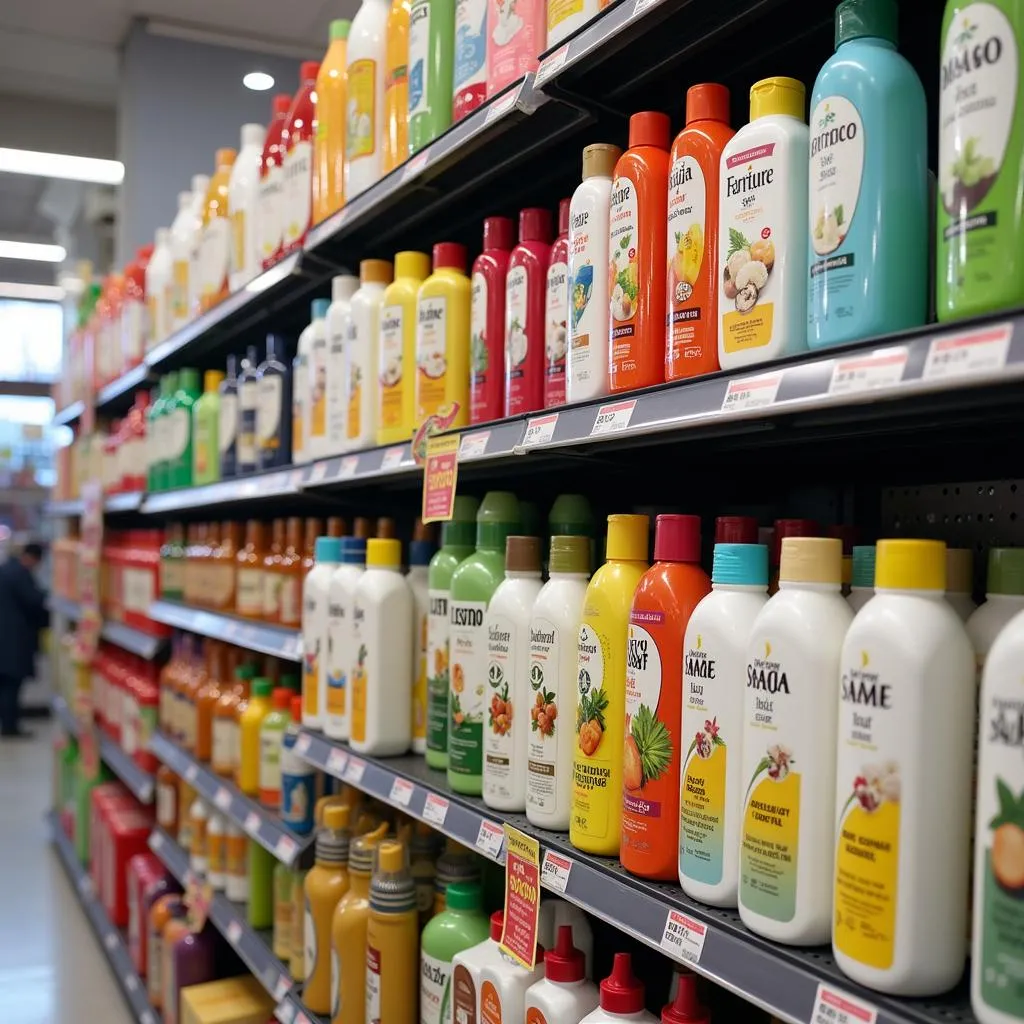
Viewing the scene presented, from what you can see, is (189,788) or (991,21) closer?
(991,21)

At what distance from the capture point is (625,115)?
138 centimetres

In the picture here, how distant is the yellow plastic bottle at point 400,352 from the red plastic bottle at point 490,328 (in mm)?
204

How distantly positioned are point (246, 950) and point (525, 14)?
1.98m

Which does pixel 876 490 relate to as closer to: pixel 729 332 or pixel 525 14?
pixel 729 332

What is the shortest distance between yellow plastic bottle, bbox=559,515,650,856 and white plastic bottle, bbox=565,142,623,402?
0.17 m

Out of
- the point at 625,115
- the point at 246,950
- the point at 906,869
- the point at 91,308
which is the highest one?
the point at 91,308

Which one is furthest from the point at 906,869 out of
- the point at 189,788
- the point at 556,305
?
the point at 189,788

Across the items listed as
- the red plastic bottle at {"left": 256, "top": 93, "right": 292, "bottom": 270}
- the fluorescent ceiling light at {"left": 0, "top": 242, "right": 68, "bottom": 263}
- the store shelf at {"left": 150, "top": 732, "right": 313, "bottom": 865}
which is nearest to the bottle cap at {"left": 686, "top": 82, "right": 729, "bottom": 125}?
the red plastic bottle at {"left": 256, "top": 93, "right": 292, "bottom": 270}

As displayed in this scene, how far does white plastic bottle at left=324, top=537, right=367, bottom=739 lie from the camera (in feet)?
5.88

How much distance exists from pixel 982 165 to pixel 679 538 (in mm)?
470

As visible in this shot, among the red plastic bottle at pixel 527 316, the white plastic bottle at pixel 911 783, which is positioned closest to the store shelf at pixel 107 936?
the red plastic bottle at pixel 527 316

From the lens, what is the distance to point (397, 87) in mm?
1755

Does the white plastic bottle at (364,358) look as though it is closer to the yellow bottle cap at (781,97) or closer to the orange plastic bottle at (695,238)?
the orange plastic bottle at (695,238)

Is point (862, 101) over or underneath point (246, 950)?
over
